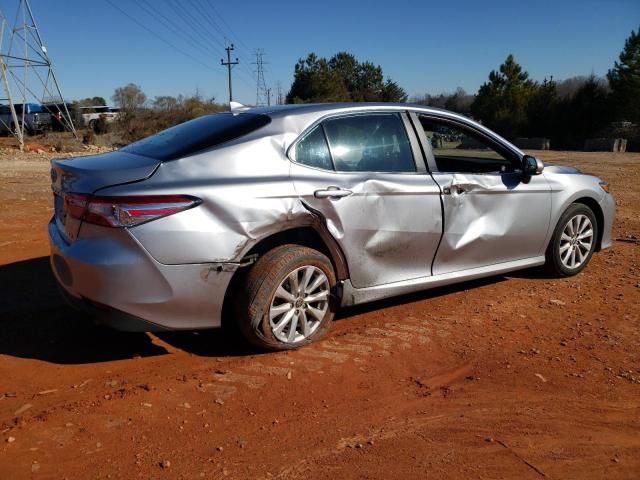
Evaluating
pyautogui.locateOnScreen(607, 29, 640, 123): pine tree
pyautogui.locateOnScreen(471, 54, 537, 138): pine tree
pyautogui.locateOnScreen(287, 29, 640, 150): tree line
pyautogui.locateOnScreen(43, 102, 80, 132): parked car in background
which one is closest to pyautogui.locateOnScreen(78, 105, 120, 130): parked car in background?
pyautogui.locateOnScreen(43, 102, 80, 132): parked car in background

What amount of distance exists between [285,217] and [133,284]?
101cm

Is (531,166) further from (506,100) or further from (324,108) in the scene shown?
(506,100)

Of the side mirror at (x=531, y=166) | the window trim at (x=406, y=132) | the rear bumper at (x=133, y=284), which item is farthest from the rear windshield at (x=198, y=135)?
the side mirror at (x=531, y=166)

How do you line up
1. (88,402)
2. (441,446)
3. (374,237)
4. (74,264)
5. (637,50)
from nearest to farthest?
1. (441,446)
2. (88,402)
3. (74,264)
4. (374,237)
5. (637,50)

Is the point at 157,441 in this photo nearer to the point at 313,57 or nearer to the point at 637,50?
the point at 637,50

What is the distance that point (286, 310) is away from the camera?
12.4 ft

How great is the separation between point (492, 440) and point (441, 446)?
27 cm

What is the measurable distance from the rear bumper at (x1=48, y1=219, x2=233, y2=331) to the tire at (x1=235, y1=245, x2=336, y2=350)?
20 centimetres

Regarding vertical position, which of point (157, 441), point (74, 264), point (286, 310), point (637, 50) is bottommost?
point (157, 441)

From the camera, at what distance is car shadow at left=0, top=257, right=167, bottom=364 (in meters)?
3.82

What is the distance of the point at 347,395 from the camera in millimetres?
3328

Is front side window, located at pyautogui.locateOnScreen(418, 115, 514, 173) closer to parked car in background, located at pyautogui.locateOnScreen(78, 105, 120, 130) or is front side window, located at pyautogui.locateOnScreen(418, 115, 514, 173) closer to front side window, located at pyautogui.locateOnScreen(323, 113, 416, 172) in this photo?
front side window, located at pyautogui.locateOnScreen(323, 113, 416, 172)

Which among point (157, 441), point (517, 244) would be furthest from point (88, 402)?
point (517, 244)

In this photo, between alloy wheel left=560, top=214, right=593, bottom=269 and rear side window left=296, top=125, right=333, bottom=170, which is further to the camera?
alloy wheel left=560, top=214, right=593, bottom=269
